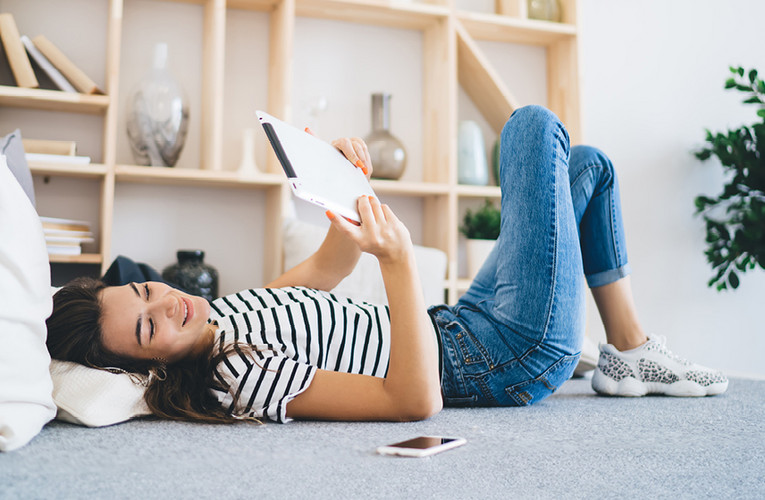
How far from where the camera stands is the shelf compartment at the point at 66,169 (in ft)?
6.38

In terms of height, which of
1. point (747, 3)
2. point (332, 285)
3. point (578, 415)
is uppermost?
point (747, 3)

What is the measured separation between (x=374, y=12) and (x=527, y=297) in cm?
156

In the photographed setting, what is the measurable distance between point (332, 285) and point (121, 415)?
563 millimetres

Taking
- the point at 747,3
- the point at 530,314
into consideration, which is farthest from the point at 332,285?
the point at 747,3

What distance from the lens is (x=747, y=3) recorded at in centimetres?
312

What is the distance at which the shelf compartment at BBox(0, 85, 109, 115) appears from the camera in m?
1.95

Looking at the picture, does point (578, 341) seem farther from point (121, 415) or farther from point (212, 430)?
point (121, 415)

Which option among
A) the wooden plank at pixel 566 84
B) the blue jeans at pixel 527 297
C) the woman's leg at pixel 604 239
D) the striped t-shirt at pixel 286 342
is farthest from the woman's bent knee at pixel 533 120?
the wooden plank at pixel 566 84

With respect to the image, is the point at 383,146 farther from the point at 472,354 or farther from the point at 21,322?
the point at 21,322

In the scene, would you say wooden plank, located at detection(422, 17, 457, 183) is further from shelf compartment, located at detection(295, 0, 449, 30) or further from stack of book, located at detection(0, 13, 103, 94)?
stack of book, located at detection(0, 13, 103, 94)

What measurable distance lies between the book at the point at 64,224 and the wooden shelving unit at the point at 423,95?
0.07m

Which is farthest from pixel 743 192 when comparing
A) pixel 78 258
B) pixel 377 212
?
pixel 78 258

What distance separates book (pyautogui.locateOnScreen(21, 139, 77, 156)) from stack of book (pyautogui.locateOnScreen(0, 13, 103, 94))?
0.55 feet

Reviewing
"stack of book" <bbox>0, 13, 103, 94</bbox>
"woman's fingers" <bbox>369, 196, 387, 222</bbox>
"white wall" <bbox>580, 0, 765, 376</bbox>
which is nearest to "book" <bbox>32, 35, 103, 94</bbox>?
"stack of book" <bbox>0, 13, 103, 94</bbox>
